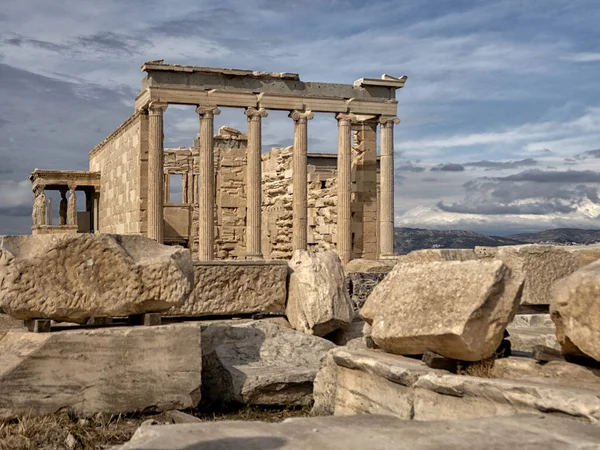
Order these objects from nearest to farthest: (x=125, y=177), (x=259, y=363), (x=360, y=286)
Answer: (x=259, y=363) < (x=360, y=286) < (x=125, y=177)

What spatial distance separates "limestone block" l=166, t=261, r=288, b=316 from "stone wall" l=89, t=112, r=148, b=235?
50.8ft

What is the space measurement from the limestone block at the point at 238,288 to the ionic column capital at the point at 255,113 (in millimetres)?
15274

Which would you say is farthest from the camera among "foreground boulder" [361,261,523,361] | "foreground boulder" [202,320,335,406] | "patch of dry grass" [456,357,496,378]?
"foreground boulder" [202,320,335,406]

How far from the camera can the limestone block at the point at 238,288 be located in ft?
28.2

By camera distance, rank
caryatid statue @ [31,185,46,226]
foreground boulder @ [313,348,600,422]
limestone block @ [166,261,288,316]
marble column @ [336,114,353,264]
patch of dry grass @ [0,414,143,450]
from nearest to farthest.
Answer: foreground boulder @ [313,348,600,422], patch of dry grass @ [0,414,143,450], limestone block @ [166,261,288,316], marble column @ [336,114,353,264], caryatid statue @ [31,185,46,226]

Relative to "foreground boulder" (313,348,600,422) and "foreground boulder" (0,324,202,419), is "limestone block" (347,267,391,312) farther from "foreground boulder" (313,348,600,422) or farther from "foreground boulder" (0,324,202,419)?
"foreground boulder" (313,348,600,422)

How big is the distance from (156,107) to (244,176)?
17.9 feet

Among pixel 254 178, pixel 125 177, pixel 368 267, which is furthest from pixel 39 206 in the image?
pixel 368 267

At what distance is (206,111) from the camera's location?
75.9 ft

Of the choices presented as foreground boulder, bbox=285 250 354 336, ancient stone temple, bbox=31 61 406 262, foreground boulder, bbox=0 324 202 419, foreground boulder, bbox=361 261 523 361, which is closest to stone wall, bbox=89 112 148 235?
ancient stone temple, bbox=31 61 406 262

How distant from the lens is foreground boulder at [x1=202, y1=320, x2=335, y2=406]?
6332mm

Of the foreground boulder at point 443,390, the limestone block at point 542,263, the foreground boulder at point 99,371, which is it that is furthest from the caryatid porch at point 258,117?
the foreground boulder at point 443,390

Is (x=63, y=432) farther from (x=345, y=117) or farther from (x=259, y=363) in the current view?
(x=345, y=117)

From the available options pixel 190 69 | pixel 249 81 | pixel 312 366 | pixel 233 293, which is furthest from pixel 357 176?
pixel 312 366
